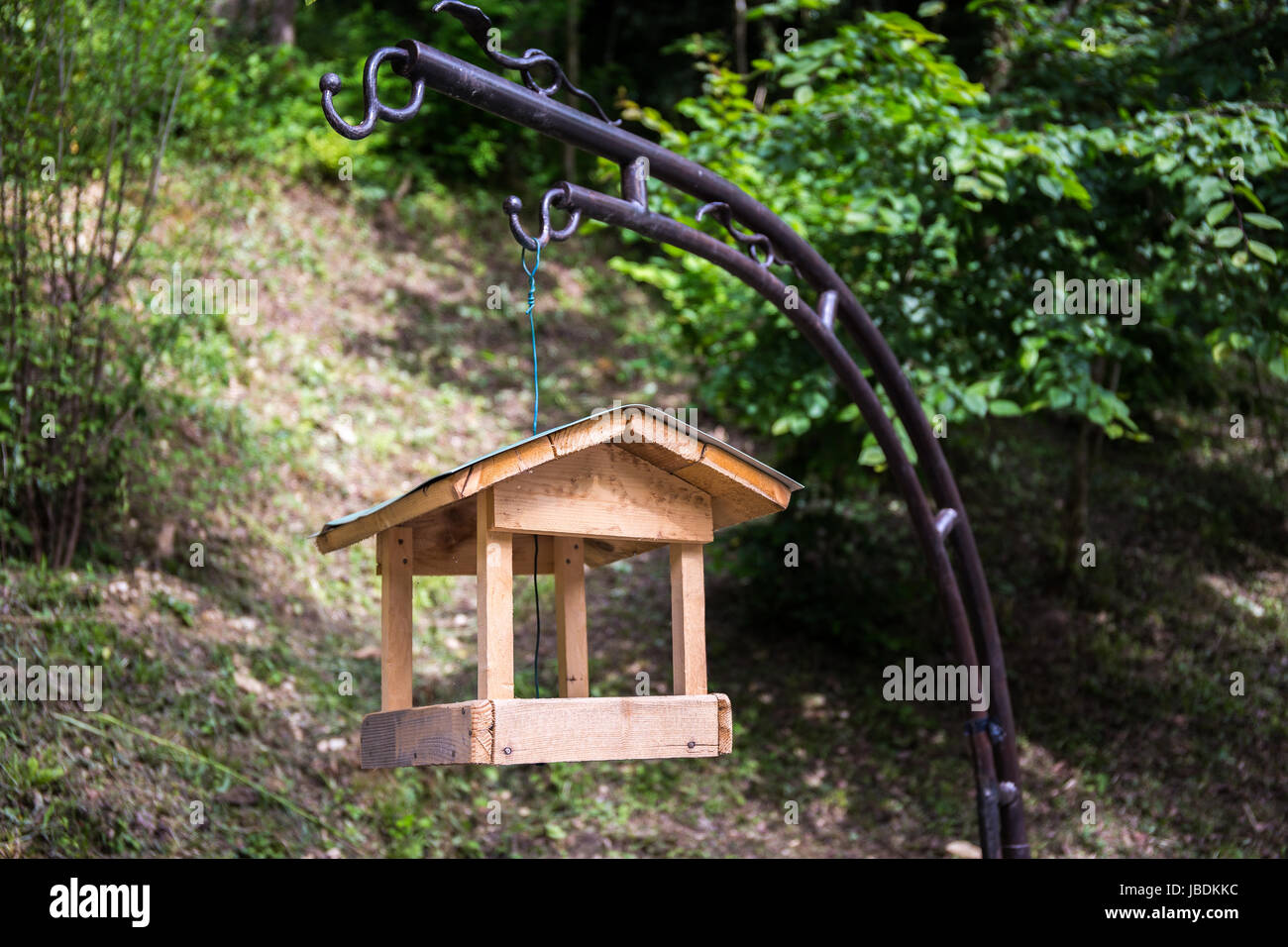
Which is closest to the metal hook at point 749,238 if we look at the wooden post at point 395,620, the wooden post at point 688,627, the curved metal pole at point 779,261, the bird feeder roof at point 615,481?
the curved metal pole at point 779,261

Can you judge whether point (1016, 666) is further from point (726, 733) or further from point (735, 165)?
point (726, 733)

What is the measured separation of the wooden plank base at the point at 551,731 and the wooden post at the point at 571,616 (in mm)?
466

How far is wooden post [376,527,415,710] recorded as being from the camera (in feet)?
10.0

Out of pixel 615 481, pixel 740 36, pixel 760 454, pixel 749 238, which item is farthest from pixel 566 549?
pixel 740 36

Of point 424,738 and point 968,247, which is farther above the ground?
point 968,247

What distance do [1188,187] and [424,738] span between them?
15.4ft

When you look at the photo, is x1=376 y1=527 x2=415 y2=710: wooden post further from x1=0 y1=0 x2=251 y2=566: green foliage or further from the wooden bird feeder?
x1=0 y1=0 x2=251 y2=566: green foliage

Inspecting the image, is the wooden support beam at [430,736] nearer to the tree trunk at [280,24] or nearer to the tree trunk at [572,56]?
the tree trunk at [572,56]

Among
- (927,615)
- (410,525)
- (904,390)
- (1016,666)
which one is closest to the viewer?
(410,525)

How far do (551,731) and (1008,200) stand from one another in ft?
15.3

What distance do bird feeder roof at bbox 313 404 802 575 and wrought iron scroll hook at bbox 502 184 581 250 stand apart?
0.47 metres

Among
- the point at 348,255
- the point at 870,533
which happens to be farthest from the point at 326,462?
the point at 870,533

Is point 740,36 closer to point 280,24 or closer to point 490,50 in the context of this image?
point 280,24

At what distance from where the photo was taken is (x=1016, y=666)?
328 inches
